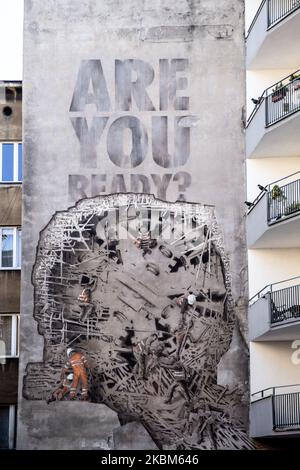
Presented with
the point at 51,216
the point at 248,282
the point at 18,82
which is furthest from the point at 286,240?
the point at 18,82

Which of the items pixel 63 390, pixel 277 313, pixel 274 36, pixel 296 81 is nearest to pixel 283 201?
pixel 277 313

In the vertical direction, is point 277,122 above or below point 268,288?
above

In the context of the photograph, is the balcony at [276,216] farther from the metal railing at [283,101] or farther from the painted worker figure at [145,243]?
the painted worker figure at [145,243]

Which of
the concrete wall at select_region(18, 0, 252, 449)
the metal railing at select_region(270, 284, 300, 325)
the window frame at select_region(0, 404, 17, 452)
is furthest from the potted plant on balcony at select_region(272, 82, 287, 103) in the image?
the window frame at select_region(0, 404, 17, 452)

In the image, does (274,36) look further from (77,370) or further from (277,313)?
(77,370)

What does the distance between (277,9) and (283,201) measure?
19.5ft

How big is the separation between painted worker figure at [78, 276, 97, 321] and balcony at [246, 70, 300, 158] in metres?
6.38

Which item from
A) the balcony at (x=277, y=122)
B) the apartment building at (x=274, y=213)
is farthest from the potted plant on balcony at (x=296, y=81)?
the apartment building at (x=274, y=213)

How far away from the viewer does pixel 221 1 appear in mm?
37906

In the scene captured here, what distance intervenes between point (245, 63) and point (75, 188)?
6.78m

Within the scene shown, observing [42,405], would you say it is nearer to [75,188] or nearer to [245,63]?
[75,188]

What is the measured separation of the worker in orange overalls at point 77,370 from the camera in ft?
117

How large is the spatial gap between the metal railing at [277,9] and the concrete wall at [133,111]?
103 inches

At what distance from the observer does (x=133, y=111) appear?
37375 millimetres
